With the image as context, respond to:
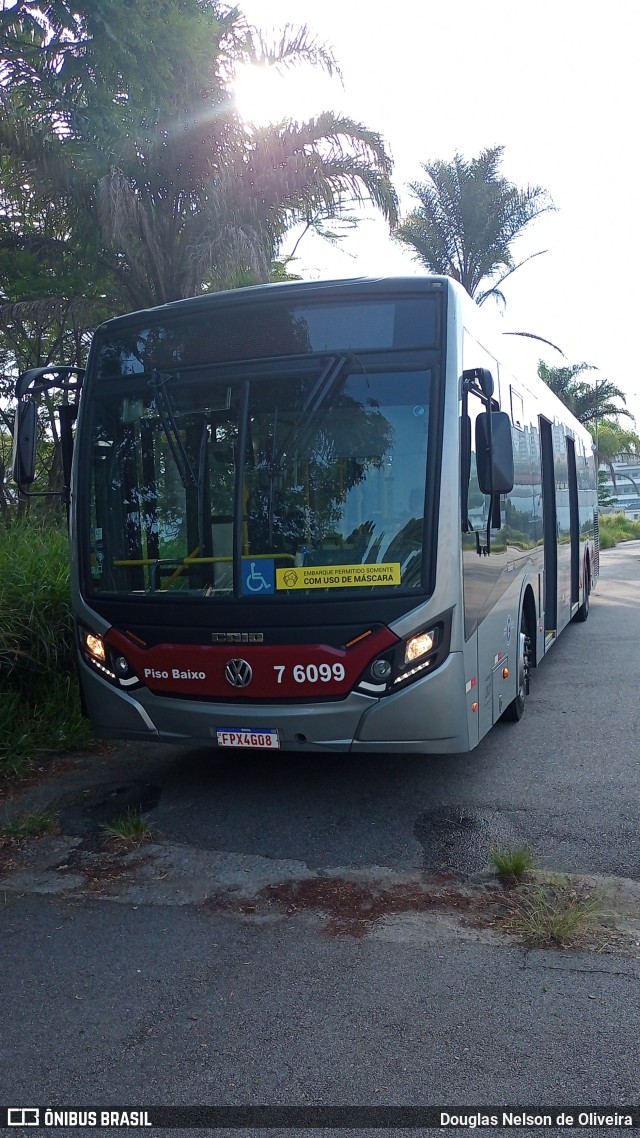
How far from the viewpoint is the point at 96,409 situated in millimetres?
6379

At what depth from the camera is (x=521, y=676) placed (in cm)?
821

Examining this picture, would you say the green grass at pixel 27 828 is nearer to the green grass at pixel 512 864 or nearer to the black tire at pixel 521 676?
the green grass at pixel 512 864

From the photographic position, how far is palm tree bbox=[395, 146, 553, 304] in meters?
23.8

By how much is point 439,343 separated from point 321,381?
710 millimetres

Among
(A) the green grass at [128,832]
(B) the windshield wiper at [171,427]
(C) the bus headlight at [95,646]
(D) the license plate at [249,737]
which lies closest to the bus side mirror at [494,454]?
(B) the windshield wiper at [171,427]

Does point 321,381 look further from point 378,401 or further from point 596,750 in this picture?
point 596,750

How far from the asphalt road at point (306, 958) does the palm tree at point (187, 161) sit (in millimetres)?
8384

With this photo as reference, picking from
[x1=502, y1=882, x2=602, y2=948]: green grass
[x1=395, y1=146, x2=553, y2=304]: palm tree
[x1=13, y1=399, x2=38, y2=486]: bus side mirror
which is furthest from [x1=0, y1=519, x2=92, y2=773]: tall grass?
[x1=395, y1=146, x2=553, y2=304]: palm tree

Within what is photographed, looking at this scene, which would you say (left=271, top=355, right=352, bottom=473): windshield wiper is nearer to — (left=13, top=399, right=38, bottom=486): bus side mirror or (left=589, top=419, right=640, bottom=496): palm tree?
(left=13, top=399, right=38, bottom=486): bus side mirror

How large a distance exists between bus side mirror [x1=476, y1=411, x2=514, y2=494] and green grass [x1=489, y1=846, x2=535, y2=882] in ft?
6.79

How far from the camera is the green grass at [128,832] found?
566 cm

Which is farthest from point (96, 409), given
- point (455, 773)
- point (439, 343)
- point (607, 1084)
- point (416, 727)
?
point (607, 1084)

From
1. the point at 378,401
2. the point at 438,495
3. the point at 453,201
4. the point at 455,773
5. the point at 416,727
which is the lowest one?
the point at 455,773

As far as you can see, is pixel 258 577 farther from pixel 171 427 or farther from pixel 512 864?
pixel 512 864
